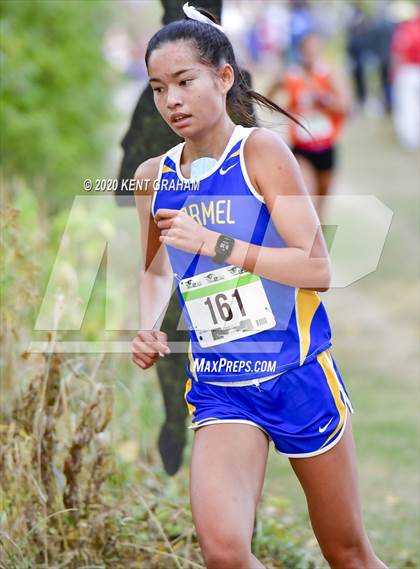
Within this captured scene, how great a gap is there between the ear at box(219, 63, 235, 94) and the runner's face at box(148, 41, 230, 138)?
0.04 m

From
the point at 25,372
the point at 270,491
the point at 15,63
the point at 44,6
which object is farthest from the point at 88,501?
the point at 44,6

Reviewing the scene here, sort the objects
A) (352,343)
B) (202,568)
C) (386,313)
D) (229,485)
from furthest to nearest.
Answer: (386,313), (352,343), (202,568), (229,485)

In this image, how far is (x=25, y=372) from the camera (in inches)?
171

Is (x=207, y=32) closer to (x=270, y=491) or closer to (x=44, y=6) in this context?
(x=270, y=491)

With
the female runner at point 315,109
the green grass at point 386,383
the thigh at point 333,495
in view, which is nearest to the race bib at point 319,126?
the female runner at point 315,109

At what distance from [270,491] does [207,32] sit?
280 cm

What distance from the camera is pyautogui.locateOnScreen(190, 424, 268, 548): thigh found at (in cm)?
278

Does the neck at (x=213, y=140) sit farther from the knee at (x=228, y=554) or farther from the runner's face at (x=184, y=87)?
the knee at (x=228, y=554)

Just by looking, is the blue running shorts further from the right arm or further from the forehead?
the forehead

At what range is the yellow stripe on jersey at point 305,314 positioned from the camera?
3047mm

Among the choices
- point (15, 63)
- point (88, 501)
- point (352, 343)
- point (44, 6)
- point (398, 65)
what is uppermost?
point (398, 65)

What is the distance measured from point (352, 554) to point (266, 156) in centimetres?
110

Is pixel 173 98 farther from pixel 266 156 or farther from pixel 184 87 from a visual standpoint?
pixel 266 156

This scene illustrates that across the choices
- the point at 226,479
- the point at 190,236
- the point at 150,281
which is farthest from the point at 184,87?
the point at 226,479
